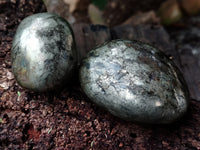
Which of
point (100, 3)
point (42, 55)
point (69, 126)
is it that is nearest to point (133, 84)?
point (69, 126)

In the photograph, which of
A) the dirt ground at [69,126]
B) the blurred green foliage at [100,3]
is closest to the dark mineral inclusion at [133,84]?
the dirt ground at [69,126]

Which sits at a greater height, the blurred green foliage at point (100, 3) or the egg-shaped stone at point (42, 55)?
the egg-shaped stone at point (42, 55)

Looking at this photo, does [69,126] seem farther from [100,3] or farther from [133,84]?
[100,3]

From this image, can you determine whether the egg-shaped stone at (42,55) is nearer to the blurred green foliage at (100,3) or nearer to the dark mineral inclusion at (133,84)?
the dark mineral inclusion at (133,84)

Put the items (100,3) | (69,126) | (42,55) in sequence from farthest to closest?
(100,3) → (69,126) → (42,55)

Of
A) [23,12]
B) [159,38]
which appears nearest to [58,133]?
[23,12]
